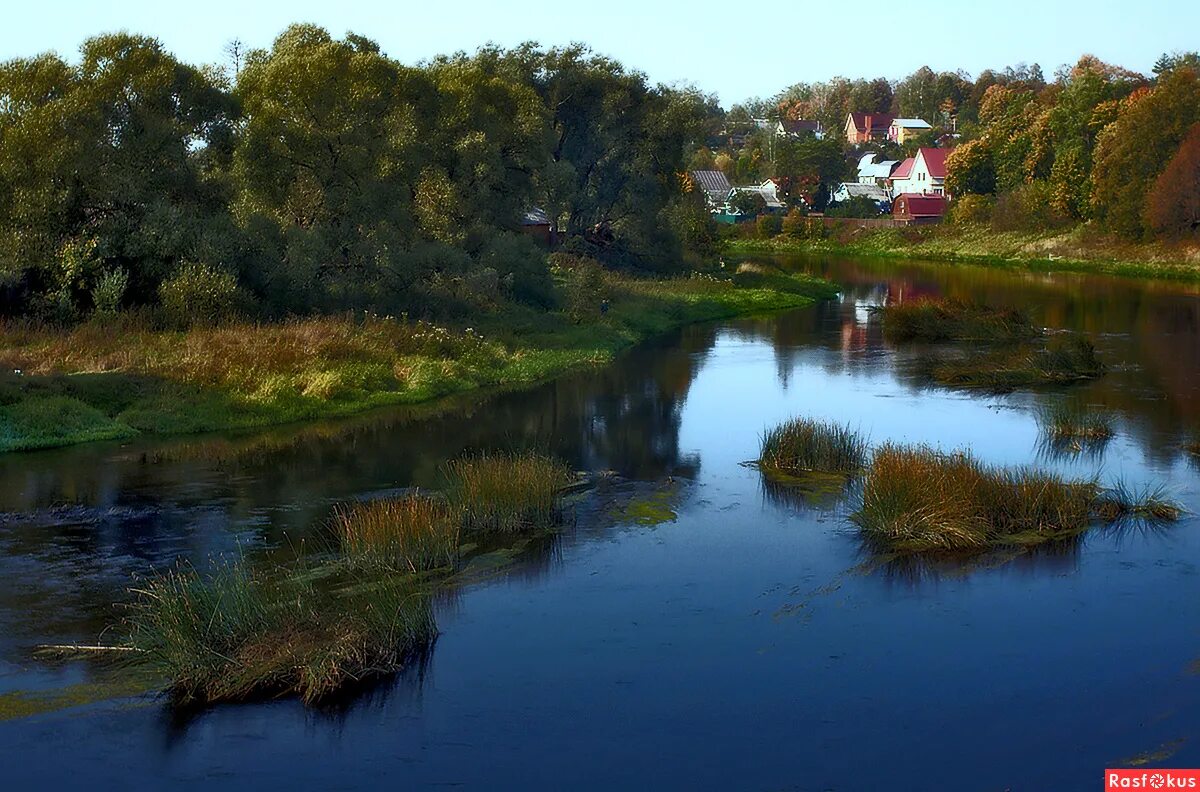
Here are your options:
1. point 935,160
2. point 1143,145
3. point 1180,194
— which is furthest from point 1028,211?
point 935,160

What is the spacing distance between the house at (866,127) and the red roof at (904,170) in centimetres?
4879

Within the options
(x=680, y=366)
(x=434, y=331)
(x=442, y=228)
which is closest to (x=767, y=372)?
(x=680, y=366)

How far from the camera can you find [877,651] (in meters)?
14.2

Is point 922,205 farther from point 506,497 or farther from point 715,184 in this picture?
point 506,497

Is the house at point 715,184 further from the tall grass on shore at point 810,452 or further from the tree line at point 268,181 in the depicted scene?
the tall grass on shore at point 810,452

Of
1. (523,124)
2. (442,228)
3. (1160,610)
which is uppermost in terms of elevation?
(523,124)

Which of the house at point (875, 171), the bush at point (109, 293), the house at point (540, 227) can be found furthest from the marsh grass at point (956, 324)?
the house at point (875, 171)

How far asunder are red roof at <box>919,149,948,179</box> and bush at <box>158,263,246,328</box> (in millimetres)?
99657

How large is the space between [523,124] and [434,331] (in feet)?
53.3

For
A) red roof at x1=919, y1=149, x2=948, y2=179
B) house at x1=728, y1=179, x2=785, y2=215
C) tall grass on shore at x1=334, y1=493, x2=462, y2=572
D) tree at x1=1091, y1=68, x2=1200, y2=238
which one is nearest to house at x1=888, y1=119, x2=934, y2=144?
red roof at x1=919, y1=149, x2=948, y2=179

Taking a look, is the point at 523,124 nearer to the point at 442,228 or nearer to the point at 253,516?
the point at 442,228

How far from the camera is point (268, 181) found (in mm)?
36281

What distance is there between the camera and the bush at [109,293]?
30.2 metres

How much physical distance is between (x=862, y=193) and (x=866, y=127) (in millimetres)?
63397
